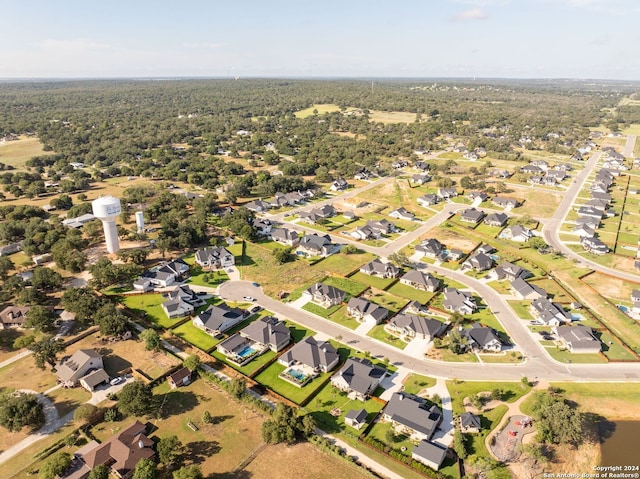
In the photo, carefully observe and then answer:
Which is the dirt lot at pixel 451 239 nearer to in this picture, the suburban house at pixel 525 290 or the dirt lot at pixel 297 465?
the suburban house at pixel 525 290

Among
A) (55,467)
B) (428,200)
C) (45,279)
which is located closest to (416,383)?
(55,467)

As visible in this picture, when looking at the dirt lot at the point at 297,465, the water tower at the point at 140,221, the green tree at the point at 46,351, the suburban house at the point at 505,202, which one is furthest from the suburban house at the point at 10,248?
the suburban house at the point at 505,202

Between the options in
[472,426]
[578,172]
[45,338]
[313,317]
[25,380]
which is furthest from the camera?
[578,172]

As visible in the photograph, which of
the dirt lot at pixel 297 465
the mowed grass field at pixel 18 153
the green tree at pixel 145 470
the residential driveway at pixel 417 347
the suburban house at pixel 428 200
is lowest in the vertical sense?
the dirt lot at pixel 297 465

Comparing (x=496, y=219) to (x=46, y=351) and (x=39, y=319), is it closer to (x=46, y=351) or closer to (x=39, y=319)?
(x=46, y=351)

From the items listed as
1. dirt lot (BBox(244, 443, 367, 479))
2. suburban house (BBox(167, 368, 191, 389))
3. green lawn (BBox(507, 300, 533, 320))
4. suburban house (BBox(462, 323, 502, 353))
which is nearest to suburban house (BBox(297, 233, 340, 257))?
suburban house (BBox(462, 323, 502, 353))

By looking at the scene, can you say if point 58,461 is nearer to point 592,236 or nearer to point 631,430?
point 631,430

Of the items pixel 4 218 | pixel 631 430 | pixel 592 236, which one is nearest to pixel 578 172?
pixel 592 236
